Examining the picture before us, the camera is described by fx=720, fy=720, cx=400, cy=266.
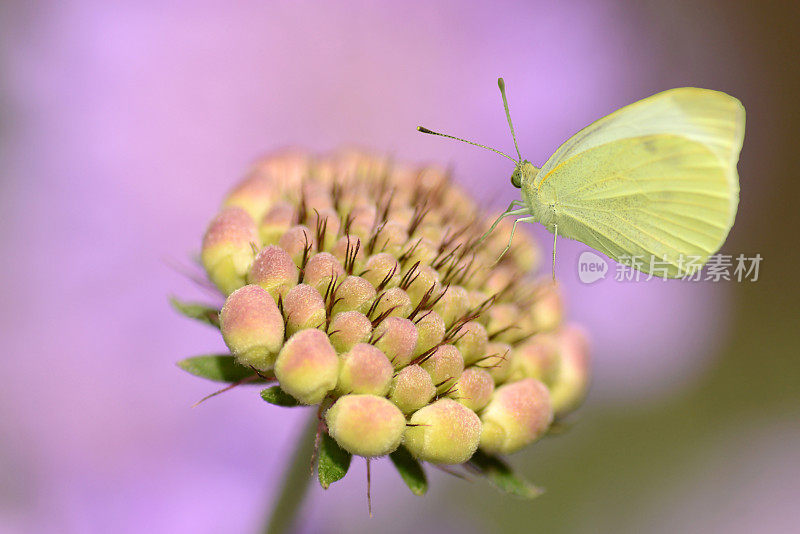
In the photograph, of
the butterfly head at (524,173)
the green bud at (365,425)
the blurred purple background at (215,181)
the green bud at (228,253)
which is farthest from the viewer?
the blurred purple background at (215,181)

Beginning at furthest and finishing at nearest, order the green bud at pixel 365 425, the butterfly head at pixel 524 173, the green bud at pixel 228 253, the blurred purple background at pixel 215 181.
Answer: the blurred purple background at pixel 215 181, the butterfly head at pixel 524 173, the green bud at pixel 228 253, the green bud at pixel 365 425

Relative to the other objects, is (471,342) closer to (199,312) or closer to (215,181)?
(199,312)

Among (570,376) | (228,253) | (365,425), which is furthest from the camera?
(570,376)

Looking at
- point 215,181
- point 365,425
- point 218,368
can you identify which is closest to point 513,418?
point 365,425

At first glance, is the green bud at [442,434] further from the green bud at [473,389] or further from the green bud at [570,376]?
the green bud at [570,376]

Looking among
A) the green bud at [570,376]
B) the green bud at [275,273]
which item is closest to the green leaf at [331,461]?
the green bud at [275,273]

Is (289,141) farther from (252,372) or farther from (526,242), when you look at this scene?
(252,372)

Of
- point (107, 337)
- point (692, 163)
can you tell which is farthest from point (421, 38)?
point (692, 163)
